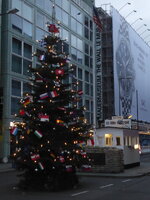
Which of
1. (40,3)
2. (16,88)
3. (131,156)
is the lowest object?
(131,156)

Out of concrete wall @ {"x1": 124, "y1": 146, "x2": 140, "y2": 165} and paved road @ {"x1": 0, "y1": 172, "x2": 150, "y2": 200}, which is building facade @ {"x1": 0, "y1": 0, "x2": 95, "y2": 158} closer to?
concrete wall @ {"x1": 124, "y1": 146, "x2": 140, "y2": 165}

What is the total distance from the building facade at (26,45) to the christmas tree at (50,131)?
14272 millimetres

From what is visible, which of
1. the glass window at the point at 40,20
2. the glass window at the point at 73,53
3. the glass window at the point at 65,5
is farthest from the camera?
the glass window at the point at 73,53

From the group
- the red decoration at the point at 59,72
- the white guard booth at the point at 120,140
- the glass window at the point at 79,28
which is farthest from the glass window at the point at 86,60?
the red decoration at the point at 59,72

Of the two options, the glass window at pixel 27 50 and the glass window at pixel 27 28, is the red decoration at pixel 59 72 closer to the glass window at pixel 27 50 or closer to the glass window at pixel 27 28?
the glass window at pixel 27 50

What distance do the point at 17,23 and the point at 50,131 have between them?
26.1 m

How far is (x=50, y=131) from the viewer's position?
14.8 m

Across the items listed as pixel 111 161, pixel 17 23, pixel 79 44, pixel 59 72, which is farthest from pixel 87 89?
pixel 59 72

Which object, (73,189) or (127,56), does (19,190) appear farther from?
(127,56)

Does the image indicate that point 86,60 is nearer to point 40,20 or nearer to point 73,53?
point 73,53

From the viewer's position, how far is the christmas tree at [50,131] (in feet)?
47.0

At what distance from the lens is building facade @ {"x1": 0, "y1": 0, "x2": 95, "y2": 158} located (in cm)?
3612

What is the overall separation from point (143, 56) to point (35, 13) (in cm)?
5555

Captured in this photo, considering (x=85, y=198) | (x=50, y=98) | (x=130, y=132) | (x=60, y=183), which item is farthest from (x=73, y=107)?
(x=130, y=132)
